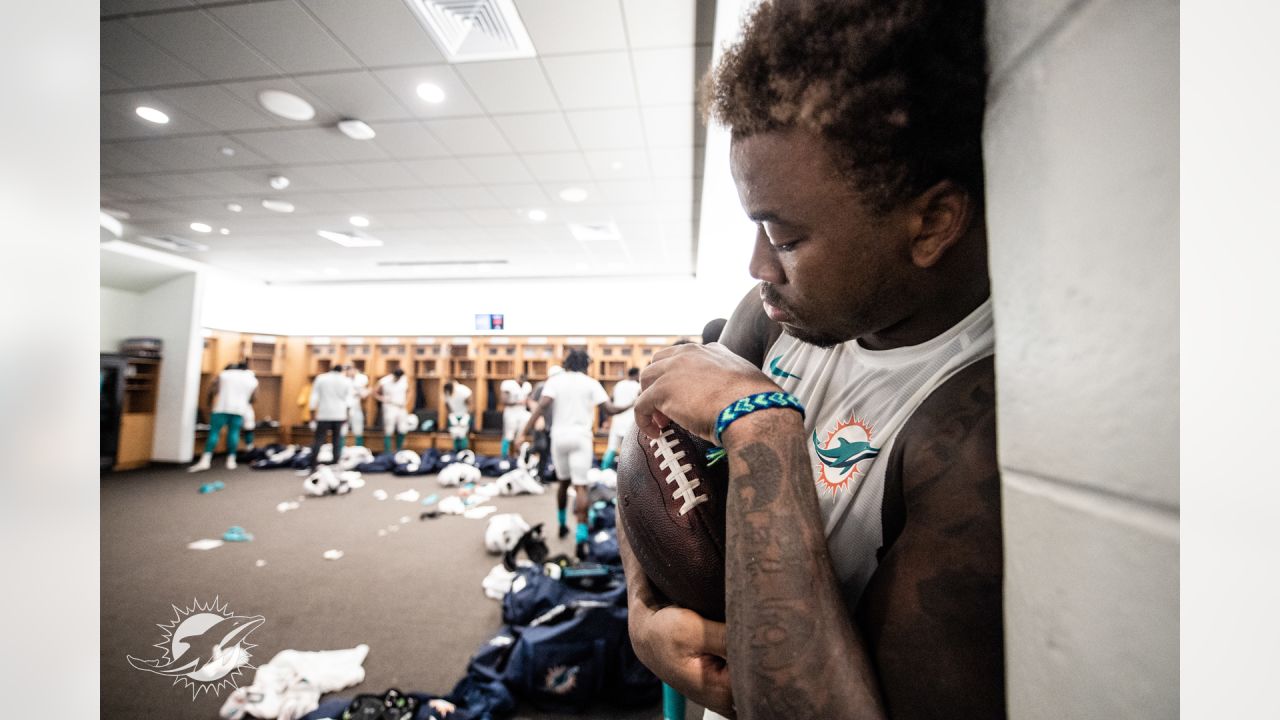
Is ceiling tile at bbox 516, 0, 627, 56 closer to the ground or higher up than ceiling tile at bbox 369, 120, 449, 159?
higher up

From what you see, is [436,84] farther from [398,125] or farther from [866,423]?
[866,423]

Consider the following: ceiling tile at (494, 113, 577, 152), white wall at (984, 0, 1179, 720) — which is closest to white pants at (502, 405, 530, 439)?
ceiling tile at (494, 113, 577, 152)

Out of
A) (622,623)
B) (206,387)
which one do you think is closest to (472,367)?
(206,387)

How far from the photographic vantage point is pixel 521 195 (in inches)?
214

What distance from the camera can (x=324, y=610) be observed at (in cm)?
275

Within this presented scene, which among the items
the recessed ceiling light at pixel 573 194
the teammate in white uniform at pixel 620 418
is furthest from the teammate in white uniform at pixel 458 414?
the recessed ceiling light at pixel 573 194

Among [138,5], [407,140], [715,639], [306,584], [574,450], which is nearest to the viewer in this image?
[715,639]

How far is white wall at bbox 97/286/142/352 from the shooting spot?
773 centimetres

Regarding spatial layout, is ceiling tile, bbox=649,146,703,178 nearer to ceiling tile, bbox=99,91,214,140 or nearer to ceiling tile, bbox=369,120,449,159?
ceiling tile, bbox=369,120,449,159

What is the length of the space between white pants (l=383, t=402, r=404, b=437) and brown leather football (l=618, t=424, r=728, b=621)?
29.8ft

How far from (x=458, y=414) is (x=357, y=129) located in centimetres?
570

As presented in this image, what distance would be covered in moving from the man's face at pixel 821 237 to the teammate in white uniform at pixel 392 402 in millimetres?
9271

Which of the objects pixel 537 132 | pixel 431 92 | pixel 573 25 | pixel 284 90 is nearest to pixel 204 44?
pixel 284 90
